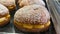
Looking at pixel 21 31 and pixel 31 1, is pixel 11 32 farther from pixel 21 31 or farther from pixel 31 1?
pixel 31 1

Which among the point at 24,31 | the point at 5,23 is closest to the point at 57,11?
the point at 24,31

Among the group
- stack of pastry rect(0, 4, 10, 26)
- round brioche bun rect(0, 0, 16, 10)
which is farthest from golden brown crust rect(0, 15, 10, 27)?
round brioche bun rect(0, 0, 16, 10)

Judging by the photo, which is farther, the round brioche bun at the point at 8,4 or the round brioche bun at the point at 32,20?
the round brioche bun at the point at 8,4

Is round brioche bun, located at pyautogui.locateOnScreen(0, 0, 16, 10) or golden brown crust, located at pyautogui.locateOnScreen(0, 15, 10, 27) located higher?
round brioche bun, located at pyautogui.locateOnScreen(0, 0, 16, 10)

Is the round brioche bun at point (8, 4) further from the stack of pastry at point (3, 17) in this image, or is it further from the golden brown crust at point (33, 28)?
the golden brown crust at point (33, 28)

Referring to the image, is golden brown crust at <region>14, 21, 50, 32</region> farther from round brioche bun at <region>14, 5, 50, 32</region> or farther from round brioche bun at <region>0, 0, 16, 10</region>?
round brioche bun at <region>0, 0, 16, 10</region>

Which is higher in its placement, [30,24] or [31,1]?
[31,1]

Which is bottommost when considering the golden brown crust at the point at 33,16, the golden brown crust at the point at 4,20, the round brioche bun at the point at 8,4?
the golden brown crust at the point at 4,20

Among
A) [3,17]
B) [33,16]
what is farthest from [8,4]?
[33,16]

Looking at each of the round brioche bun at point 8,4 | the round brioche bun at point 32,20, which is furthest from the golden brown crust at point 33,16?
the round brioche bun at point 8,4

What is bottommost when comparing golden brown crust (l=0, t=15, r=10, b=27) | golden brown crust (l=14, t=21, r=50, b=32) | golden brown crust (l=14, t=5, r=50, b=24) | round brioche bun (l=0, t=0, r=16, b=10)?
golden brown crust (l=14, t=21, r=50, b=32)

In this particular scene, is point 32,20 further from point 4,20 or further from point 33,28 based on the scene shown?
point 4,20
